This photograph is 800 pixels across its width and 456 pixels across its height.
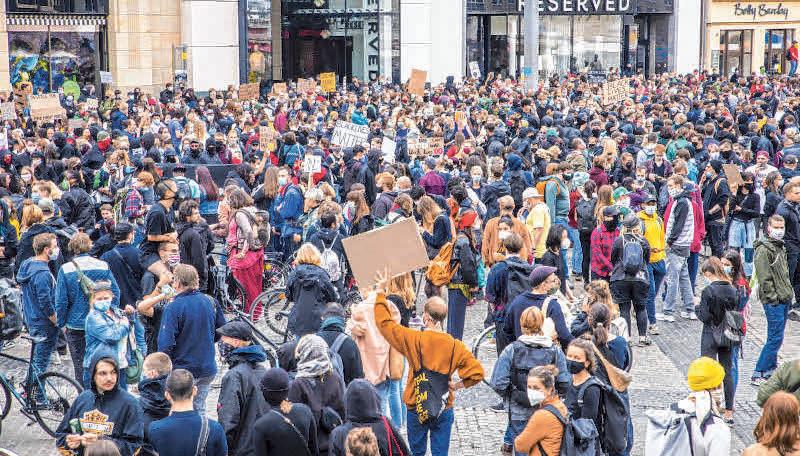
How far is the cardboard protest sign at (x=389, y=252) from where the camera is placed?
1057cm

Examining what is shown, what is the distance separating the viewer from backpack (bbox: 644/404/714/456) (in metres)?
7.78

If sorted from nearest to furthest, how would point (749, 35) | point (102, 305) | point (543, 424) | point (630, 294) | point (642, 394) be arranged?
point (543, 424)
point (102, 305)
point (642, 394)
point (630, 294)
point (749, 35)

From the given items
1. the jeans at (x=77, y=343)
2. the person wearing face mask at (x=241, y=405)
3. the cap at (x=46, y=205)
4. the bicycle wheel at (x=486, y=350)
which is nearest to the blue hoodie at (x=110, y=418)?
the person wearing face mask at (x=241, y=405)

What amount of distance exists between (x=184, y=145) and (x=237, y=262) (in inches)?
258

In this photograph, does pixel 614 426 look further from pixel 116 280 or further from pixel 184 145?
pixel 184 145

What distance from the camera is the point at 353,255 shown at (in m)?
10.5

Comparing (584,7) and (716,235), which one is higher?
(584,7)

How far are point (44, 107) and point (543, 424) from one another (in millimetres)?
17437

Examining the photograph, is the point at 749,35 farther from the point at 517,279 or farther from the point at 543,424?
the point at 543,424

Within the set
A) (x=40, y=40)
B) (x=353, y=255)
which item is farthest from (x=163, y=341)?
(x=40, y=40)

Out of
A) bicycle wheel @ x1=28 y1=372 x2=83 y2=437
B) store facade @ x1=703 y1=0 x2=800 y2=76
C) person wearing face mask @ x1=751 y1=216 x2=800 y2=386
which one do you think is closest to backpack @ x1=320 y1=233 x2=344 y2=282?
bicycle wheel @ x1=28 y1=372 x2=83 y2=437

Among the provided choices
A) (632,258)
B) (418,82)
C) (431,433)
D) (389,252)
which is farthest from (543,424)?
(418,82)

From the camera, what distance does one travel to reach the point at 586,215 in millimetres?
15945

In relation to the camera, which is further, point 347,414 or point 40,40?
point 40,40
